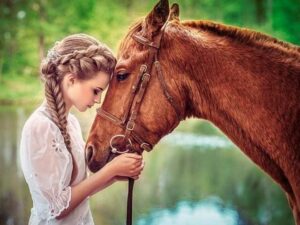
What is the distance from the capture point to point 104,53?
4.28 feet

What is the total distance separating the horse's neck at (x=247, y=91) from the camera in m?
1.26

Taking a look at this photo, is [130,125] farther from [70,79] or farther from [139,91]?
[70,79]

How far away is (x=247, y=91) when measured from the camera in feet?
4.16

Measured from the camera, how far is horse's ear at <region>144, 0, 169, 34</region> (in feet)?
4.09

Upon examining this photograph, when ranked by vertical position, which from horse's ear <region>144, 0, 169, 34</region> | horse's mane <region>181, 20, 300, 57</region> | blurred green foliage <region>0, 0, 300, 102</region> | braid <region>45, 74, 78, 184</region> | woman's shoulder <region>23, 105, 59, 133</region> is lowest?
woman's shoulder <region>23, 105, 59, 133</region>

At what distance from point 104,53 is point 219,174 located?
3.66 meters

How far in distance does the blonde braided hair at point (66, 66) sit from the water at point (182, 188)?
8.06 feet

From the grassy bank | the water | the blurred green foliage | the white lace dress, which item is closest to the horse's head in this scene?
the white lace dress

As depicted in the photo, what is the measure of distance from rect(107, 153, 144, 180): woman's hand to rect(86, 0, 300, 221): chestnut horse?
0.04m

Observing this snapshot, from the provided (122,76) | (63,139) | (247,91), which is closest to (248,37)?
(247,91)

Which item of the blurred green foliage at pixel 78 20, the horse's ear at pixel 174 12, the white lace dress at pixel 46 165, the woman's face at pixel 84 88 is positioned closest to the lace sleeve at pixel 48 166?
the white lace dress at pixel 46 165

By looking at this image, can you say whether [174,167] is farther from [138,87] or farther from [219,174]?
[138,87]

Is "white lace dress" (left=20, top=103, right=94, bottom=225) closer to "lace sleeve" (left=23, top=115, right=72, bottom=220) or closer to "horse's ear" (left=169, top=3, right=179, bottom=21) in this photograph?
"lace sleeve" (left=23, top=115, right=72, bottom=220)

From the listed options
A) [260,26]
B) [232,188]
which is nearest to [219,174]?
[232,188]
